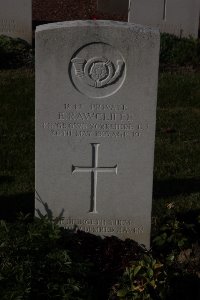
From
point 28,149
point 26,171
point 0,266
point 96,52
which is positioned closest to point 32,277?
point 0,266

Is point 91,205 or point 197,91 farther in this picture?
point 197,91

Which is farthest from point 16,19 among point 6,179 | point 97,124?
point 97,124

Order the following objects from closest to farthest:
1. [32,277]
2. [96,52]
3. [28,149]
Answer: [32,277] < [96,52] < [28,149]

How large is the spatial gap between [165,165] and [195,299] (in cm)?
253

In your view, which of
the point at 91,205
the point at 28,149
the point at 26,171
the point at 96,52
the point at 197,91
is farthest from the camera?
the point at 197,91

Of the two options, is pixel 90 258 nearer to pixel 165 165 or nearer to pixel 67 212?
pixel 67 212

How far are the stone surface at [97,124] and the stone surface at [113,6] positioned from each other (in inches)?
401

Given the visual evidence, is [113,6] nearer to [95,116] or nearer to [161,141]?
[161,141]

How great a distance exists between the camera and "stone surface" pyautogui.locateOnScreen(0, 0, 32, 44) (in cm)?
1181

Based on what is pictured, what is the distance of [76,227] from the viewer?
19.2 feet

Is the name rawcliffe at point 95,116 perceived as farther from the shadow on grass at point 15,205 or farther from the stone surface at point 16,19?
the stone surface at point 16,19

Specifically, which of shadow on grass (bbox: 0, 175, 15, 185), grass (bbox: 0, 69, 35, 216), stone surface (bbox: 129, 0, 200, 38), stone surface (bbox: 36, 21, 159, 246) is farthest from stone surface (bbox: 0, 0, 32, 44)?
stone surface (bbox: 36, 21, 159, 246)

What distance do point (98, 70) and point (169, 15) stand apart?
283 inches

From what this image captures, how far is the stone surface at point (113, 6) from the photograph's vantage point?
15.7 meters
